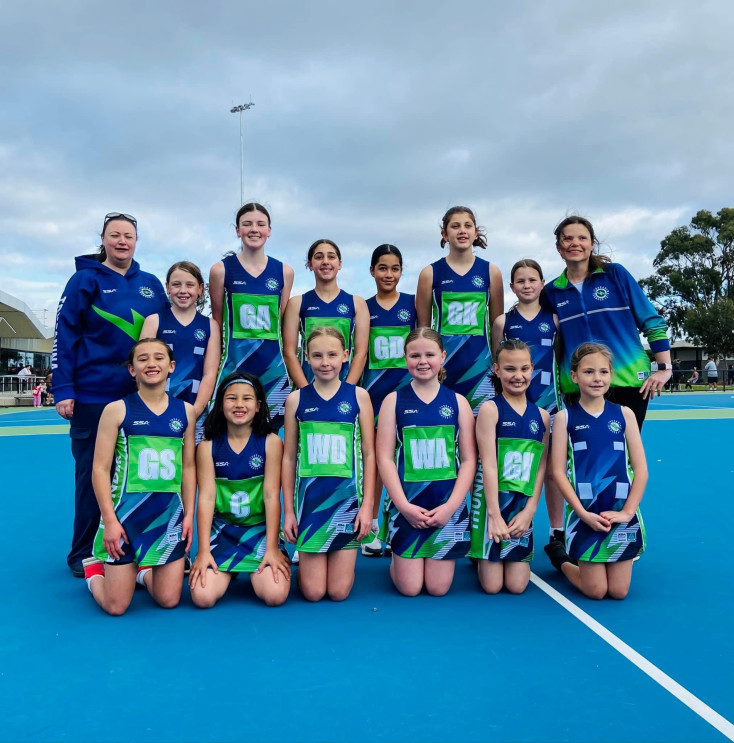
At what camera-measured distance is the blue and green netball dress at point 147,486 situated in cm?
327

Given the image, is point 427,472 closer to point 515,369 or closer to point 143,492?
point 515,369

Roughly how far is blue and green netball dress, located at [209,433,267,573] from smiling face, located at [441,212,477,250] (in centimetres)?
179

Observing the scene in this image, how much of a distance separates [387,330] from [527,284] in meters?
0.95

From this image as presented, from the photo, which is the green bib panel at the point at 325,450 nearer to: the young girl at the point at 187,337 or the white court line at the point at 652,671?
the young girl at the point at 187,337

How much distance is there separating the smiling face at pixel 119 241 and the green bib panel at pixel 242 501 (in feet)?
4.77

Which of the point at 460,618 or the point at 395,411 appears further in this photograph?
the point at 395,411

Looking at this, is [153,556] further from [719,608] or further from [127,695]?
[719,608]

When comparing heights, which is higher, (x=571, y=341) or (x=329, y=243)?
(x=329, y=243)

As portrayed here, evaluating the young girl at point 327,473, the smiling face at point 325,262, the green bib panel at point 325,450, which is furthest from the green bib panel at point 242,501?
the smiling face at point 325,262

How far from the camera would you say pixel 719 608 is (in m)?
3.12

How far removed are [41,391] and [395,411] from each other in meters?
23.1

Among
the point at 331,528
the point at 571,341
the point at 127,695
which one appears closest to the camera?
the point at 127,695

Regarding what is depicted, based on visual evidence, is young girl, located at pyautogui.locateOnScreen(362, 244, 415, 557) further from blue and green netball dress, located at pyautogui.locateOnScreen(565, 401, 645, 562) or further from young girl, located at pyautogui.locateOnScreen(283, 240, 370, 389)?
blue and green netball dress, located at pyautogui.locateOnScreen(565, 401, 645, 562)

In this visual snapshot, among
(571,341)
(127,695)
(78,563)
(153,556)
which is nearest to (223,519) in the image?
(153,556)
